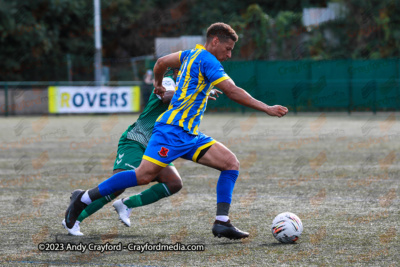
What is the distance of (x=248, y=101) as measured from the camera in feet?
17.5

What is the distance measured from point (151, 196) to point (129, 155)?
0.42m

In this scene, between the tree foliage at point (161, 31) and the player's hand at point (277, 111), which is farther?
the tree foliage at point (161, 31)

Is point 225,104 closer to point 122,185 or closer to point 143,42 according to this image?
point 143,42

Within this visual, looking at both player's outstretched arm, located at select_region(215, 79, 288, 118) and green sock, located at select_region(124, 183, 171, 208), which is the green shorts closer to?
green sock, located at select_region(124, 183, 171, 208)

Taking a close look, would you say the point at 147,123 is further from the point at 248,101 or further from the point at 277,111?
the point at 277,111

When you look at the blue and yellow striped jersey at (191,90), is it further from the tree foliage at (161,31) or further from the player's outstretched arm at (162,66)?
the tree foliage at (161,31)

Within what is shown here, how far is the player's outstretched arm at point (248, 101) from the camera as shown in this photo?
17.4 ft

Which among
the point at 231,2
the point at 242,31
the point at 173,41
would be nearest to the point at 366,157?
the point at 242,31

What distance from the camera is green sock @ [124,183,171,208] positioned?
627 centimetres

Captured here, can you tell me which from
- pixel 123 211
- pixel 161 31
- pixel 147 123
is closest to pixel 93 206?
pixel 123 211

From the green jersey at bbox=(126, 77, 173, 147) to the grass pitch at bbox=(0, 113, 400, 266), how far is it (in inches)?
32.2

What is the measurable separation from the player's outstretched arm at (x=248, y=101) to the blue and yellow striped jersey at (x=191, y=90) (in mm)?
127

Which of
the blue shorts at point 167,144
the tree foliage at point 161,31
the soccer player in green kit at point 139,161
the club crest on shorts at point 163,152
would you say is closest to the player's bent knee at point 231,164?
the blue shorts at point 167,144

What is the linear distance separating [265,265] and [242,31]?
30410 millimetres
